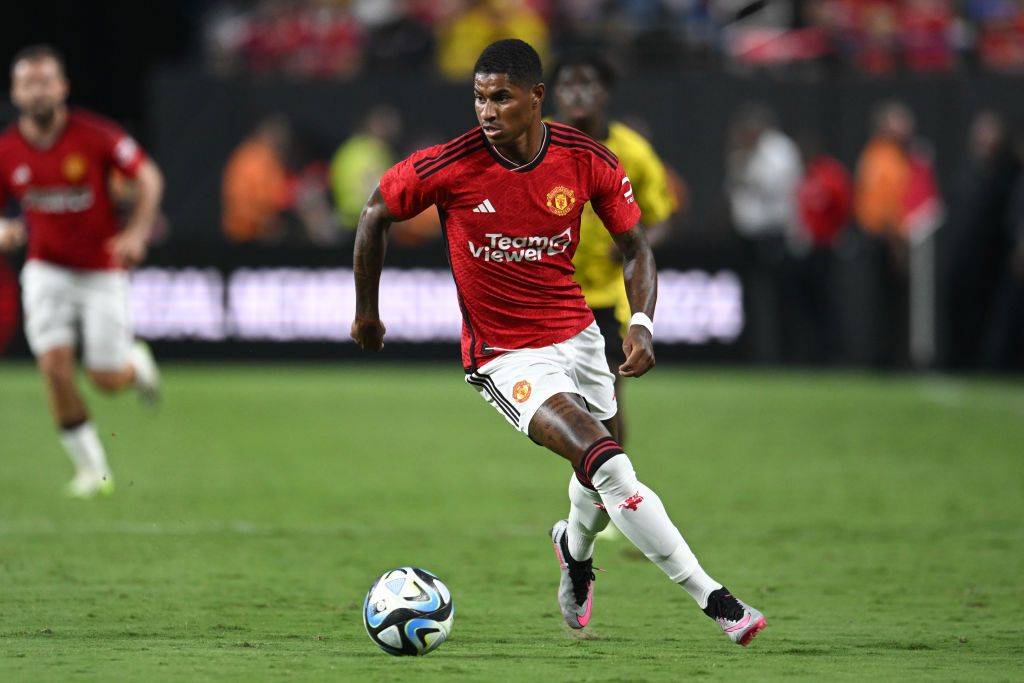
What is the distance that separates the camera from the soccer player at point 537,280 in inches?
254

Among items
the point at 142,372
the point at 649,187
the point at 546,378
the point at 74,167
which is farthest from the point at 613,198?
the point at 142,372

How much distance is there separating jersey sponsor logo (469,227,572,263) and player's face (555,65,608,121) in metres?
2.22

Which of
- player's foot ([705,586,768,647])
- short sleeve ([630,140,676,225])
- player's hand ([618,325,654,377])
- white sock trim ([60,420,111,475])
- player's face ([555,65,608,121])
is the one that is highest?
player's face ([555,65,608,121])

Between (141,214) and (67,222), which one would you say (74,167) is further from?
(141,214)

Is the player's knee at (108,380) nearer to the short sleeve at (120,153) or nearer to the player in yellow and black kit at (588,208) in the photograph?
the short sleeve at (120,153)

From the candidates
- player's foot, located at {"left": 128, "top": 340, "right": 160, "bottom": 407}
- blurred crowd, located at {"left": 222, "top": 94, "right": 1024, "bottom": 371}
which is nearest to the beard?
player's foot, located at {"left": 128, "top": 340, "right": 160, "bottom": 407}

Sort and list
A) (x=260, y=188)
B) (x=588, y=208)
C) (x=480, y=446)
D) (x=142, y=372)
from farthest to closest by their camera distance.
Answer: (x=260, y=188)
(x=480, y=446)
(x=142, y=372)
(x=588, y=208)

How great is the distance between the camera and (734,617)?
634cm

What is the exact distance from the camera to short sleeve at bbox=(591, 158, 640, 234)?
270 inches

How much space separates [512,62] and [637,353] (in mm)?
1253

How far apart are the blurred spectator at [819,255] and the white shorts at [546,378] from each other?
541 inches

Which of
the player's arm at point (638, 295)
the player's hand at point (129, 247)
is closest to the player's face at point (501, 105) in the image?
the player's arm at point (638, 295)

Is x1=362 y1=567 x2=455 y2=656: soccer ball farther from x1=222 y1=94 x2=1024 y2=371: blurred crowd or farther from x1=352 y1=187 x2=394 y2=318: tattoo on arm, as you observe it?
x1=222 y1=94 x2=1024 y2=371: blurred crowd

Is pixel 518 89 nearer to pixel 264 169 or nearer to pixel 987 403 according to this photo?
pixel 987 403
